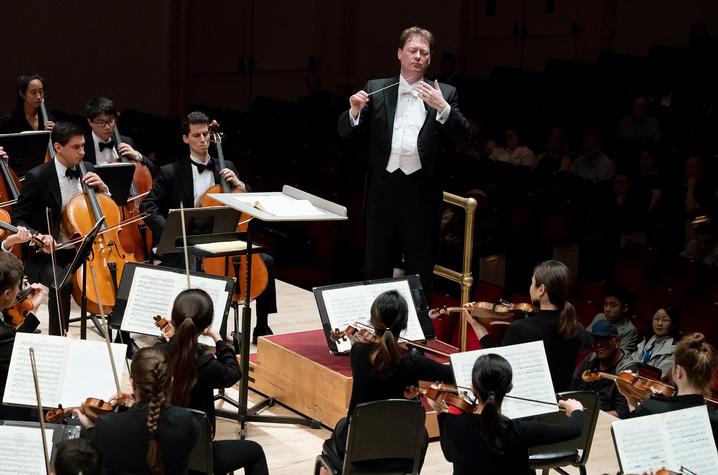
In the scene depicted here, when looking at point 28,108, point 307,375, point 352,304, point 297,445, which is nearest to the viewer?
point 352,304

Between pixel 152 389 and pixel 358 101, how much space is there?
1.89 m

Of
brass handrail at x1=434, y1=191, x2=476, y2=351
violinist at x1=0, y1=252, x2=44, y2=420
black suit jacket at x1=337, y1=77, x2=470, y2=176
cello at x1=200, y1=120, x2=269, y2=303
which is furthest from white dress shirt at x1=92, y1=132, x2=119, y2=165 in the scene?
violinist at x1=0, y1=252, x2=44, y2=420

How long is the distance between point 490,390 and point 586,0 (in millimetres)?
9082

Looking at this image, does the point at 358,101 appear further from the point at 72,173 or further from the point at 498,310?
the point at 72,173

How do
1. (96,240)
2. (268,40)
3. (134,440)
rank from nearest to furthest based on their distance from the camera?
(134,440), (96,240), (268,40)

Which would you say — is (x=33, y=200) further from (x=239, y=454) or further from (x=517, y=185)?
(x=517, y=185)

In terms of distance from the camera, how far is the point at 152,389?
3.01 metres

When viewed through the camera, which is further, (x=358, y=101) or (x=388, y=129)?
(x=388, y=129)

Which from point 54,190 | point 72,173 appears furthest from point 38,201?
point 72,173

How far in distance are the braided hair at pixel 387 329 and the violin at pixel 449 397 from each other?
0.60ft

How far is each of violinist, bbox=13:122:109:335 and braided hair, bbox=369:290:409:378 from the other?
83.8 inches

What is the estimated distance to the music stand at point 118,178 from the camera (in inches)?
213

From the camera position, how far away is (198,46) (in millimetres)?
10734

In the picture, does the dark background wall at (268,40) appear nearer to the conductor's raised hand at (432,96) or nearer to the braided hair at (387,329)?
the conductor's raised hand at (432,96)
